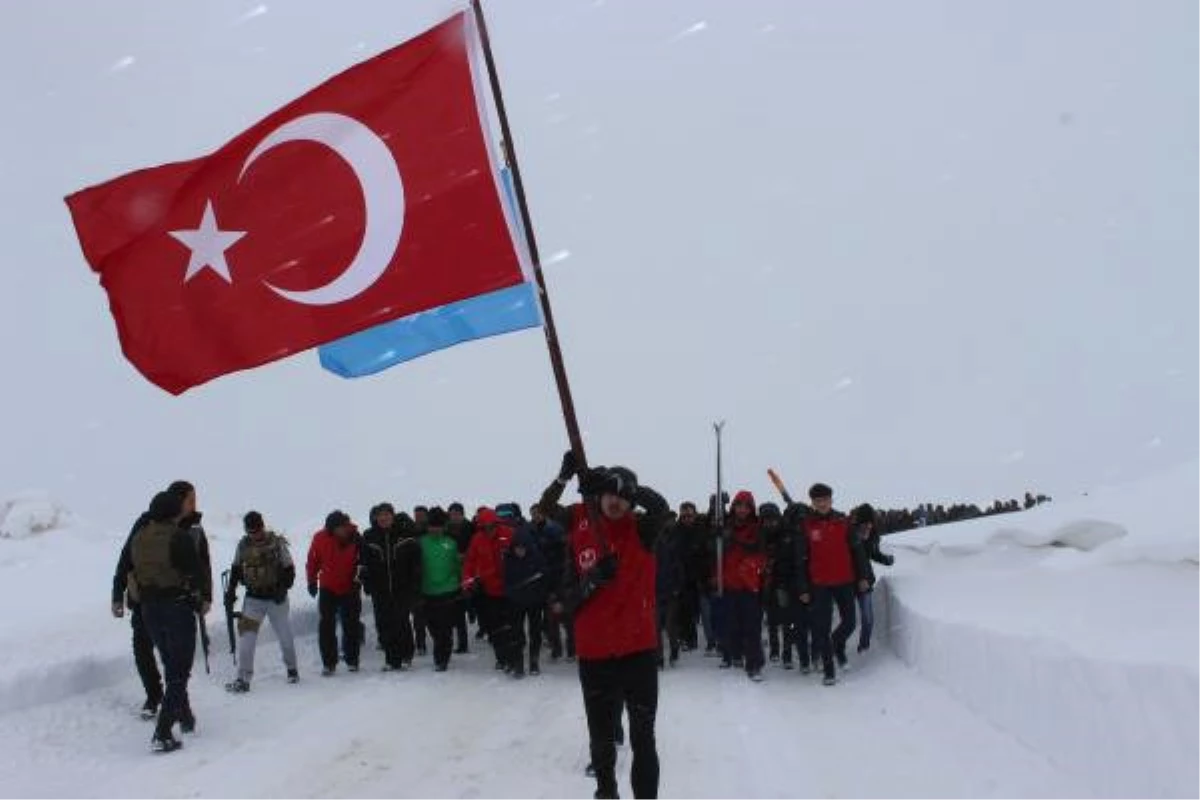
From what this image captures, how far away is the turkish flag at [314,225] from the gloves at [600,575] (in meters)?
1.80

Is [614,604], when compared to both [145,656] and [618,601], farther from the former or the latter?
[145,656]

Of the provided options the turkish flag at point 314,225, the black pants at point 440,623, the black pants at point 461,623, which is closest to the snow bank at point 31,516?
the black pants at point 461,623

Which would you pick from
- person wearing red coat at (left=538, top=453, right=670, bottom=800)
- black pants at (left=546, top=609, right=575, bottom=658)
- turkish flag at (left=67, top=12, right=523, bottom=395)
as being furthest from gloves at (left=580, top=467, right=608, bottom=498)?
black pants at (left=546, top=609, right=575, bottom=658)

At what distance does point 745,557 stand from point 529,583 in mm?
2720

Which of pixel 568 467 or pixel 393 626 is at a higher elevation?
pixel 568 467

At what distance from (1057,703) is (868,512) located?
6722mm

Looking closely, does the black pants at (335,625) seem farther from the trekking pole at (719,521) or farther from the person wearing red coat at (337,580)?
the trekking pole at (719,521)

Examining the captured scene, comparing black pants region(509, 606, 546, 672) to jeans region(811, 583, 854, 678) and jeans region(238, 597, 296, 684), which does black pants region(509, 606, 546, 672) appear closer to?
jeans region(238, 597, 296, 684)

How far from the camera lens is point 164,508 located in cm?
805

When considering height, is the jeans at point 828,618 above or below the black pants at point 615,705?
below

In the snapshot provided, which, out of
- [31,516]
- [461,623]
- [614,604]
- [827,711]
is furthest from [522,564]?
[31,516]

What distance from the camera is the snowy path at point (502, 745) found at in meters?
6.59

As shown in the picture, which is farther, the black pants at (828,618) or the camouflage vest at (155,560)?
the black pants at (828,618)

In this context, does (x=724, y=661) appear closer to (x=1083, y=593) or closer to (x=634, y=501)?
(x=1083, y=593)
